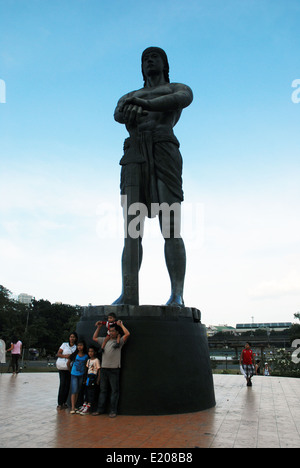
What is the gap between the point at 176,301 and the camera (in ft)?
23.4

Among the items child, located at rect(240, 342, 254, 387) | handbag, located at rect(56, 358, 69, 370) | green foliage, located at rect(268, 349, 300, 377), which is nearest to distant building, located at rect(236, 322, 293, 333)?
green foliage, located at rect(268, 349, 300, 377)

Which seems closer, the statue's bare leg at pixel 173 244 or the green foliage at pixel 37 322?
the statue's bare leg at pixel 173 244

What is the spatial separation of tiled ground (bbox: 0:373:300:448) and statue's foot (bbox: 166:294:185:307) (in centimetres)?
179

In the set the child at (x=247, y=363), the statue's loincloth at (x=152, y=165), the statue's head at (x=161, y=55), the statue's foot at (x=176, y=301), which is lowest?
the child at (x=247, y=363)

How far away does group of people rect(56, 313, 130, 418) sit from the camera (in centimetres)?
593

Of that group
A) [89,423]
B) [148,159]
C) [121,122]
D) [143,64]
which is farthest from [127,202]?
[89,423]

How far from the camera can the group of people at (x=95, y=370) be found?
593 centimetres

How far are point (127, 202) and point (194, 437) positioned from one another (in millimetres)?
4261

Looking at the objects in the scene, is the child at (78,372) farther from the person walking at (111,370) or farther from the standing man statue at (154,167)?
the standing man statue at (154,167)

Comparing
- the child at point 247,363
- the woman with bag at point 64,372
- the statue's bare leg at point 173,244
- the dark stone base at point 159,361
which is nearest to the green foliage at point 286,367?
the child at point 247,363

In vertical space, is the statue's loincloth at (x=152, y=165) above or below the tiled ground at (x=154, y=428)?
above

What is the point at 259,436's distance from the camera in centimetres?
466

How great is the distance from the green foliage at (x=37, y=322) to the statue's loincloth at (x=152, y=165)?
37647mm

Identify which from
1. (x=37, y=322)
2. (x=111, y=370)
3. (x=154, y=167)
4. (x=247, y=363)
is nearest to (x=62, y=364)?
(x=111, y=370)
